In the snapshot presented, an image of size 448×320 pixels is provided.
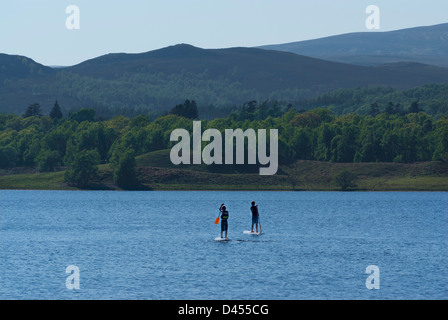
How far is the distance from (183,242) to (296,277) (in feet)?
95.2

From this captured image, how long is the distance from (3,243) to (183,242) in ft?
71.4

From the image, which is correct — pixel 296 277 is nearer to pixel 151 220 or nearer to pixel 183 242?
pixel 183 242

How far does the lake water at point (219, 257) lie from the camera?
61344 millimetres

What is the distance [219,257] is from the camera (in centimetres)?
7919

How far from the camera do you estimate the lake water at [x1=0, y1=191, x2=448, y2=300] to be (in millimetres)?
61344

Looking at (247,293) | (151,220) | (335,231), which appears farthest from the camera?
(151,220)
